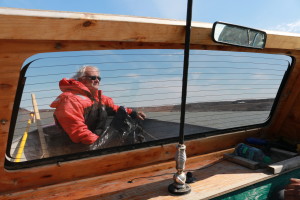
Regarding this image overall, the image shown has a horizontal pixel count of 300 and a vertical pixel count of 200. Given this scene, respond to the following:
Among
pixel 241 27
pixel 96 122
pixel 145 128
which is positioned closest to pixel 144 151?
pixel 145 128

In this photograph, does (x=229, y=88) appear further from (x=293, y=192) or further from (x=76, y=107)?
(x=76, y=107)

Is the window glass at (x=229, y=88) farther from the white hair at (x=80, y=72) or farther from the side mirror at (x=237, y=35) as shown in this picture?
the white hair at (x=80, y=72)

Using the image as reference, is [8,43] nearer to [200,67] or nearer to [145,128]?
[145,128]

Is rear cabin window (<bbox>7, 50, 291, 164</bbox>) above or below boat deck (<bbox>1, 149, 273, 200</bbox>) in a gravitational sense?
above

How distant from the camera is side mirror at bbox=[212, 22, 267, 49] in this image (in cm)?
189

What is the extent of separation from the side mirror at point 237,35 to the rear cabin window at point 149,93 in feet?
0.93

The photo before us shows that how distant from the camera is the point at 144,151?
7.78 ft

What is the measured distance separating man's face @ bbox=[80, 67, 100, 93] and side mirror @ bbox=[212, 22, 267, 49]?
3.03 feet

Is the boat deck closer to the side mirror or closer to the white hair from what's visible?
the white hair

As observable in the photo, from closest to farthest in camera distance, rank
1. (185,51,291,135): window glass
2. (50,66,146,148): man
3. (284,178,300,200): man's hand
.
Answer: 1. (284,178,300,200): man's hand
2. (50,66,146,148): man
3. (185,51,291,135): window glass

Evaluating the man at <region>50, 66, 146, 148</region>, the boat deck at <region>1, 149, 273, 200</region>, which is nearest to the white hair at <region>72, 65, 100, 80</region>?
the man at <region>50, 66, 146, 148</region>

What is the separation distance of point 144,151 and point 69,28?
1.33 m

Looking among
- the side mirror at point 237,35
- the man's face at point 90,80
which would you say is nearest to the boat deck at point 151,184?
the man's face at point 90,80

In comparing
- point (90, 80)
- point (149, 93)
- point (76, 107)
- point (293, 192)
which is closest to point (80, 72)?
point (90, 80)
